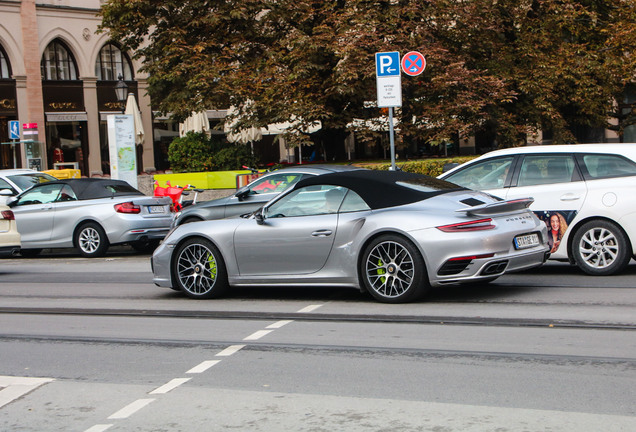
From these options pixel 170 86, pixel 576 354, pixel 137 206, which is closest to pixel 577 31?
pixel 170 86

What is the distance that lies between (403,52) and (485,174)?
15061mm

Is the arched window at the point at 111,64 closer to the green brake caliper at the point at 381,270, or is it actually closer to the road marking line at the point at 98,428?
the green brake caliper at the point at 381,270

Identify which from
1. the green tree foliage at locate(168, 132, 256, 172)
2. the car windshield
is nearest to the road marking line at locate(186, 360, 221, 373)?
the car windshield

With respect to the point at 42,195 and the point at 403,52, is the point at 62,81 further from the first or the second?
the point at 42,195

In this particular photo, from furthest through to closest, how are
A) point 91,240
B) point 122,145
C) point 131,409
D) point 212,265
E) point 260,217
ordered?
point 122,145 → point 91,240 → point 212,265 → point 260,217 → point 131,409

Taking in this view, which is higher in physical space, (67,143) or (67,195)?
(67,143)

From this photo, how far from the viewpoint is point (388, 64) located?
16.2m

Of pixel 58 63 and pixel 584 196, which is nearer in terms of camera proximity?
pixel 584 196

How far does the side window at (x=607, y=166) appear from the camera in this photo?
412 inches

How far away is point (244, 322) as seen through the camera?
8.59 meters

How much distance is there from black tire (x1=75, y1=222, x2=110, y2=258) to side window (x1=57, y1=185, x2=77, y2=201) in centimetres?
61

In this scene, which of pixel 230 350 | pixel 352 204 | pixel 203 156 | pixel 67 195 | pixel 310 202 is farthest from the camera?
pixel 203 156

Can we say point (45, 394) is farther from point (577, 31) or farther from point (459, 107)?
point (577, 31)

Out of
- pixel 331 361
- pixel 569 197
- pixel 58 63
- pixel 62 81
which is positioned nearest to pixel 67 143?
pixel 62 81
